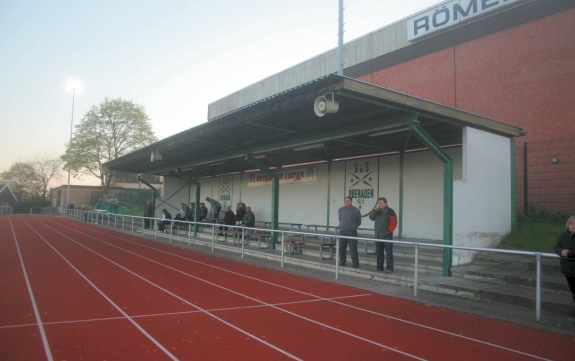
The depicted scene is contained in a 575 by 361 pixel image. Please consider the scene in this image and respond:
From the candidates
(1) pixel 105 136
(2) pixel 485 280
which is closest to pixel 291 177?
(2) pixel 485 280

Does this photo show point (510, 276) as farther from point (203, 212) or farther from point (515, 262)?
point (203, 212)

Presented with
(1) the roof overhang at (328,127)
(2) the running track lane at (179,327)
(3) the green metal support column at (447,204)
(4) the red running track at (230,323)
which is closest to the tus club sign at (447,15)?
(1) the roof overhang at (328,127)

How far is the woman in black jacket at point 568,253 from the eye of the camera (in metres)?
5.47

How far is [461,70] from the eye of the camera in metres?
15.5

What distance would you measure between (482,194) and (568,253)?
3874mm

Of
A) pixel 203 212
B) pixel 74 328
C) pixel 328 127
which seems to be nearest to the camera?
pixel 74 328

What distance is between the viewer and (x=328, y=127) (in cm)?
1087

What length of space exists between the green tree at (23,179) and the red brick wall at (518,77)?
6740cm

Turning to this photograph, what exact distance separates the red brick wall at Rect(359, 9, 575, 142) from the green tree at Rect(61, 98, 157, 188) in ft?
115

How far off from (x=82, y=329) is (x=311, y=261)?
6.29 m

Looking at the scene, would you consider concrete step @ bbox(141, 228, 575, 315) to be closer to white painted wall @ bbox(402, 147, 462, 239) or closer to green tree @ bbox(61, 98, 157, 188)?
white painted wall @ bbox(402, 147, 462, 239)

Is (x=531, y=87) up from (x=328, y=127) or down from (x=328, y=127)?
up

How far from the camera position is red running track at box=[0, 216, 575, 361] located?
443 centimetres

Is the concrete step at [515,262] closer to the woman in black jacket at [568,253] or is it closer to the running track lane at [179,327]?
the woman in black jacket at [568,253]
